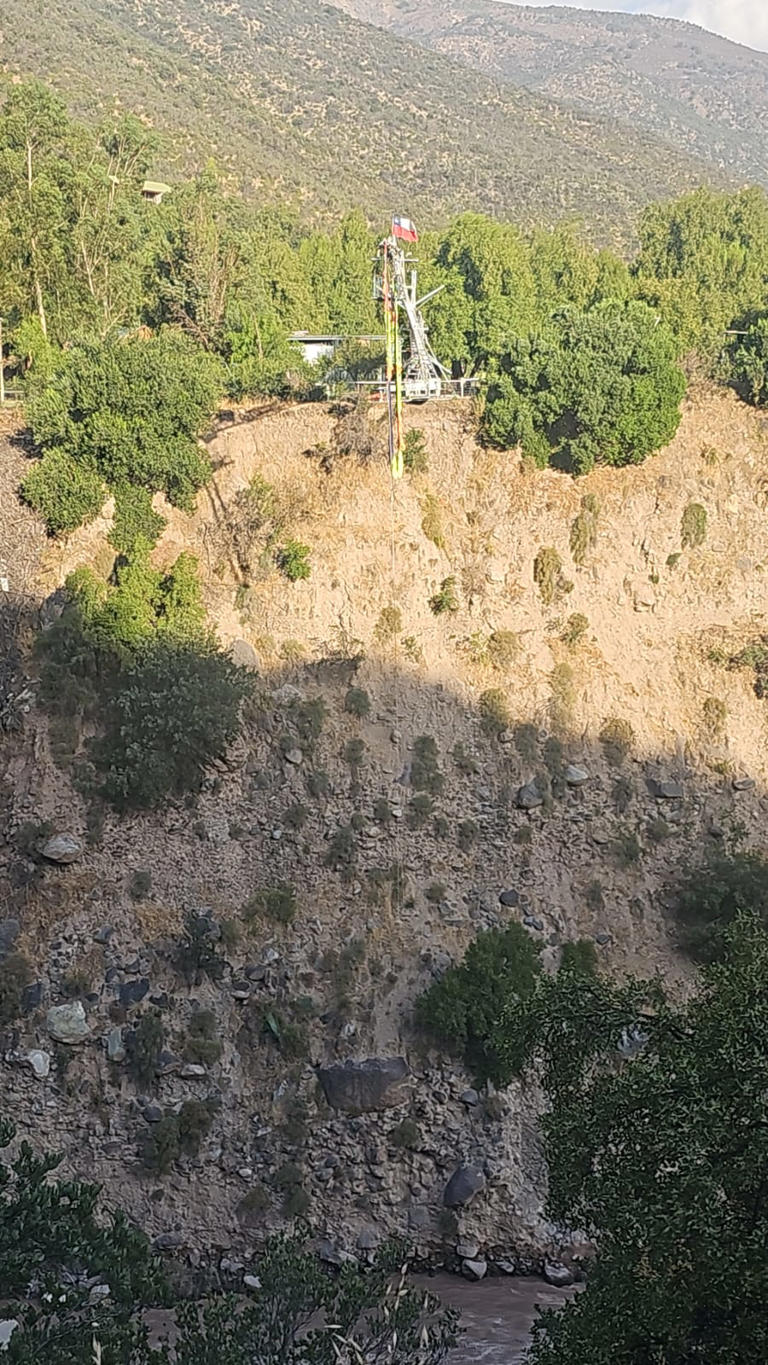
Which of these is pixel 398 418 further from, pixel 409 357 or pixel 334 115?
pixel 334 115

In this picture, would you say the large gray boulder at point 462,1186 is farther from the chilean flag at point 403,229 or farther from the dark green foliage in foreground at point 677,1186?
the chilean flag at point 403,229

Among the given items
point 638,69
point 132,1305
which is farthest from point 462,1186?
point 638,69

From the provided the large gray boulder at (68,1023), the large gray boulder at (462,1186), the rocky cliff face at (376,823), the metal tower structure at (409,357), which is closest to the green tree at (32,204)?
the rocky cliff face at (376,823)

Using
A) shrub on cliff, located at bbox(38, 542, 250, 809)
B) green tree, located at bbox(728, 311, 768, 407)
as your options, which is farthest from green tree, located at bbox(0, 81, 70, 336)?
green tree, located at bbox(728, 311, 768, 407)

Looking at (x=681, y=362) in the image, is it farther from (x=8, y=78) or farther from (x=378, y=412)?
(x=8, y=78)

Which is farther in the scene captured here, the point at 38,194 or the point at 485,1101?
the point at 38,194

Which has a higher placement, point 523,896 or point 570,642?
point 570,642

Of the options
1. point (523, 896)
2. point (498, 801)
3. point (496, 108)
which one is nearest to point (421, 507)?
point (498, 801)
